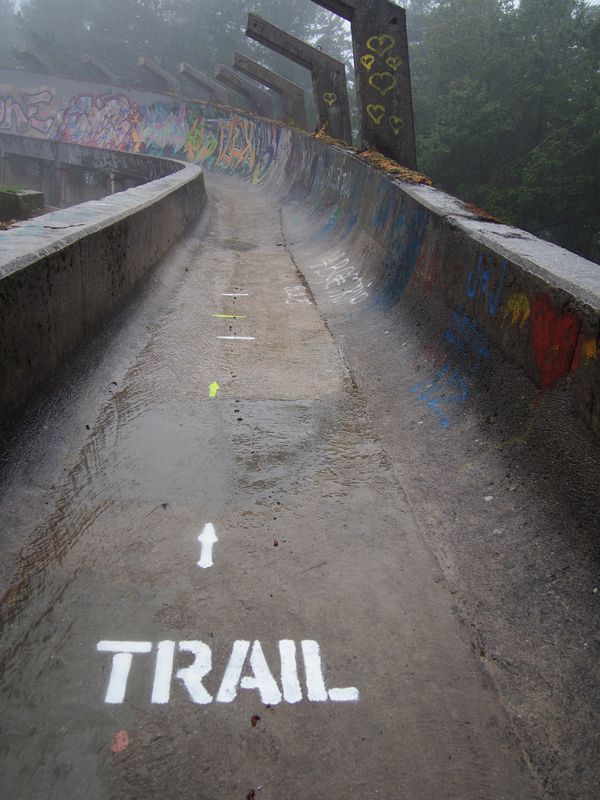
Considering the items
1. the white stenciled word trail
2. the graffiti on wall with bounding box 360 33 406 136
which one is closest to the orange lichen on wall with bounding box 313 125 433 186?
the graffiti on wall with bounding box 360 33 406 136

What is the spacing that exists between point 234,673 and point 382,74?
10.6m

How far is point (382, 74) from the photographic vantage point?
10.7m

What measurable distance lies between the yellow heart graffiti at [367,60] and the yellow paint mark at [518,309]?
8567 millimetres

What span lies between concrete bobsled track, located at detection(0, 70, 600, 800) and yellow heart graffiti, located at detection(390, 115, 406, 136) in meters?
6.32

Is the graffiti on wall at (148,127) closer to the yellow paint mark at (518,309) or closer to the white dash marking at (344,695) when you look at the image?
the yellow paint mark at (518,309)

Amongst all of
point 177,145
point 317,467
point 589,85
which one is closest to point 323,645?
point 317,467

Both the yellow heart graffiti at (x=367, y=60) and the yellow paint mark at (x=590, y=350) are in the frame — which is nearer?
the yellow paint mark at (x=590, y=350)

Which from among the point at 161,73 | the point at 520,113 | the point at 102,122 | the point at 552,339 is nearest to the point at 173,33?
the point at 161,73

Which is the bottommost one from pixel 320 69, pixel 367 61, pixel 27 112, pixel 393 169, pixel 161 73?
pixel 393 169

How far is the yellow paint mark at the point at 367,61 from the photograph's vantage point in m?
10.6

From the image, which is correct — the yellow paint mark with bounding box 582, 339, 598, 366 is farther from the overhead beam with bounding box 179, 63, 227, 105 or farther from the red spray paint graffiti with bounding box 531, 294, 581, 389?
the overhead beam with bounding box 179, 63, 227, 105

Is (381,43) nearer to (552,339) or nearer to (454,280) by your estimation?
(454,280)

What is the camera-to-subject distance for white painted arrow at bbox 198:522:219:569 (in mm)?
2805

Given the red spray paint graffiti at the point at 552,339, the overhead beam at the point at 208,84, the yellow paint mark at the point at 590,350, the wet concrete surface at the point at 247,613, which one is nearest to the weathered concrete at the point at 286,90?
the overhead beam at the point at 208,84
